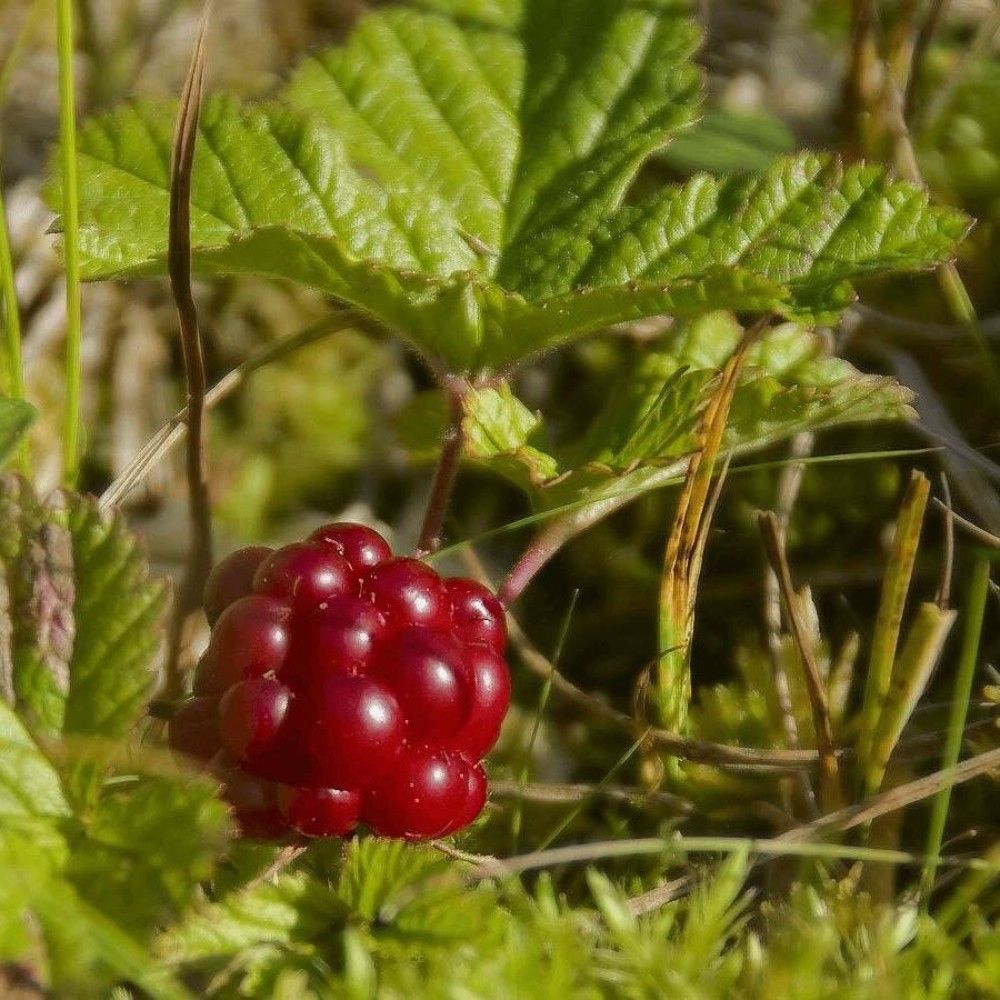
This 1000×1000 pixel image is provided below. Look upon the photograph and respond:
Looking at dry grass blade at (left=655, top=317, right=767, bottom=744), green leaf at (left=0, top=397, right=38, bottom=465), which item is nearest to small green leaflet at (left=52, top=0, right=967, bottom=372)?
dry grass blade at (left=655, top=317, right=767, bottom=744)

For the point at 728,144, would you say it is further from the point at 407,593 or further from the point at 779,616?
the point at 407,593

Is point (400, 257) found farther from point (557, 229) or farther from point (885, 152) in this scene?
point (885, 152)

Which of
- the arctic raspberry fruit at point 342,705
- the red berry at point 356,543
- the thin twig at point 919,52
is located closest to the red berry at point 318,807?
the arctic raspberry fruit at point 342,705

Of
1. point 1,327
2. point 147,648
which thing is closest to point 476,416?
point 147,648

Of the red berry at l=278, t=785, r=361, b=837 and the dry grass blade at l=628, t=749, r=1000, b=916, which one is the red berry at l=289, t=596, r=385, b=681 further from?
the dry grass blade at l=628, t=749, r=1000, b=916

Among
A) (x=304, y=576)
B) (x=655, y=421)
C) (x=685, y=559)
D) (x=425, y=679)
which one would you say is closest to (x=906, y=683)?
(x=685, y=559)
